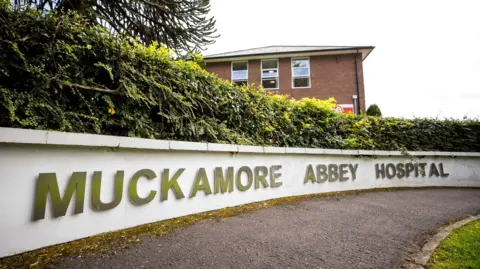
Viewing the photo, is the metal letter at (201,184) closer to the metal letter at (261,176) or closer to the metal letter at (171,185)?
the metal letter at (171,185)

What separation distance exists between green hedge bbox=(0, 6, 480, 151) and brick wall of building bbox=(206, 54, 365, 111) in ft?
36.5

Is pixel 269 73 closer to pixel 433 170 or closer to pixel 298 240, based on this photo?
pixel 433 170

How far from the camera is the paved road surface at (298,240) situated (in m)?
2.47

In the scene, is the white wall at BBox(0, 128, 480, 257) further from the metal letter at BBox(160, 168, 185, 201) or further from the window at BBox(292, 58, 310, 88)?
the window at BBox(292, 58, 310, 88)

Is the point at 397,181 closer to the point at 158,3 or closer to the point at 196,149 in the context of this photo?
the point at 196,149

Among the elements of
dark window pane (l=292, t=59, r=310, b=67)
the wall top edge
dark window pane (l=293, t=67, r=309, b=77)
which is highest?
dark window pane (l=292, t=59, r=310, b=67)

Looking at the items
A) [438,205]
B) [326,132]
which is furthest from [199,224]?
[438,205]

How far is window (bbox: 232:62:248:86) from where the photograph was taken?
59.7ft

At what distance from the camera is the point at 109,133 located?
3.34m

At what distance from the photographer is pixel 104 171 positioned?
10.1 ft

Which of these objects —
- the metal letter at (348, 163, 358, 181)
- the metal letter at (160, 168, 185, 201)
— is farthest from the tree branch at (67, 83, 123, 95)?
the metal letter at (348, 163, 358, 181)

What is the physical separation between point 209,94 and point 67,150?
100 inches

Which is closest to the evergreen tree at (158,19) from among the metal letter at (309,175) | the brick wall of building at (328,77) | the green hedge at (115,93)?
the green hedge at (115,93)

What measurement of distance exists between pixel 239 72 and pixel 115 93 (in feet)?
51.7
